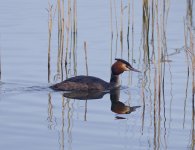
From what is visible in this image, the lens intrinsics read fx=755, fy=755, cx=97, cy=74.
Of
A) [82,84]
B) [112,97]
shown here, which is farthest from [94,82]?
[112,97]

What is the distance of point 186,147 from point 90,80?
11.8ft

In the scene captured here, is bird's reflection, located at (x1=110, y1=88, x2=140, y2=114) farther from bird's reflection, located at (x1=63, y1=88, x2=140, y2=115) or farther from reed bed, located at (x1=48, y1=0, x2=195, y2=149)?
reed bed, located at (x1=48, y1=0, x2=195, y2=149)

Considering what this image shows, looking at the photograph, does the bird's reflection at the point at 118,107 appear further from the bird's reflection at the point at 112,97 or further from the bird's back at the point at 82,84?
the bird's back at the point at 82,84

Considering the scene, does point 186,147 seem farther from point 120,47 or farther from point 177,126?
point 120,47

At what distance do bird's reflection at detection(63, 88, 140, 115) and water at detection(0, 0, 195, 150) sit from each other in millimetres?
72

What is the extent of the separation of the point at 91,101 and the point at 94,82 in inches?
32.5

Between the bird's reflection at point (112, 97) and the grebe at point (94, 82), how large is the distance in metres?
0.08

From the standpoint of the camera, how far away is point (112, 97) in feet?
37.5

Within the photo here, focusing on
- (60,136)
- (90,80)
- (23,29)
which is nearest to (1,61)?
(90,80)

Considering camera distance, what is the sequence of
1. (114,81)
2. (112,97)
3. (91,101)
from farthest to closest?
(114,81) < (112,97) < (91,101)

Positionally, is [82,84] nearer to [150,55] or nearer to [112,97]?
[112,97]

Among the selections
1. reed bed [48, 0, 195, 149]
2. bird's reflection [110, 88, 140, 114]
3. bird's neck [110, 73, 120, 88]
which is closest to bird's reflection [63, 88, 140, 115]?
bird's reflection [110, 88, 140, 114]

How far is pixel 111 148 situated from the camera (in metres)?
8.20

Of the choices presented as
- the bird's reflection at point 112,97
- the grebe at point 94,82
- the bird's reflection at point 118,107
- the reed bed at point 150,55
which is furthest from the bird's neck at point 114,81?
the bird's reflection at point 118,107
